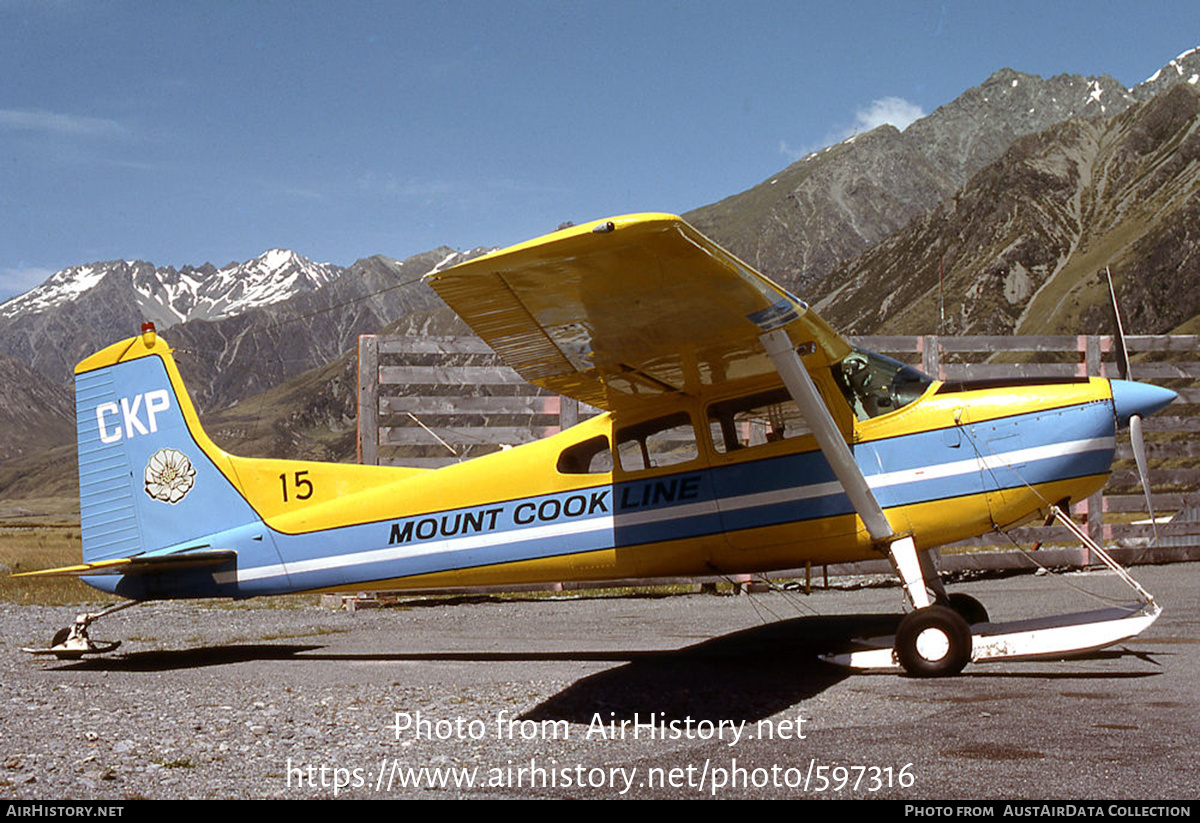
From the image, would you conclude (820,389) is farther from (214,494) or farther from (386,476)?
(214,494)

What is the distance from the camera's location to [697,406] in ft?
26.6

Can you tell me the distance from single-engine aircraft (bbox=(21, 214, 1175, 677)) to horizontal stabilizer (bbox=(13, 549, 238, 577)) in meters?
0.03

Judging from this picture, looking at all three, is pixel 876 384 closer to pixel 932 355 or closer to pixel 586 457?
pixel 586 457

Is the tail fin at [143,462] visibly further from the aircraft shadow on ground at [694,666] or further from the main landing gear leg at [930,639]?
the main landing gear leg at [930,639]

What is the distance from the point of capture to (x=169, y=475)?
921 centimetres

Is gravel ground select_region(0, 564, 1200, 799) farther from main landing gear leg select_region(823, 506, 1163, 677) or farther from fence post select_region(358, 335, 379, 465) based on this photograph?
fence post select_region(358, 335, 379, 465)

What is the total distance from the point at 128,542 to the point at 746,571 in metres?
5.63

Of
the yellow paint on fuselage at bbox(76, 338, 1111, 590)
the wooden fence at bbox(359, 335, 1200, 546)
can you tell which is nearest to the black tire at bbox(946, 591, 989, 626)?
the yellow paint on fuselage at bbox(76, 338, 1111, 590)

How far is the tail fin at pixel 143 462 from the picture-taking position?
915cm

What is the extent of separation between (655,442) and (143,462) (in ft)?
15.9

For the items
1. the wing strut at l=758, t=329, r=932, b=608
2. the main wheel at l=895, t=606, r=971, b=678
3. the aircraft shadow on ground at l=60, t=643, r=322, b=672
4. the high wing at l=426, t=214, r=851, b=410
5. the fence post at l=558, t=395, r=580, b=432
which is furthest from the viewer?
the fence post at l=558, t=395, r=580, b=432

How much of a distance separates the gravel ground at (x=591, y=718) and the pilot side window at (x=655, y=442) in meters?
1.64

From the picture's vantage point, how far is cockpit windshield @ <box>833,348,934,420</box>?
7789 mm
